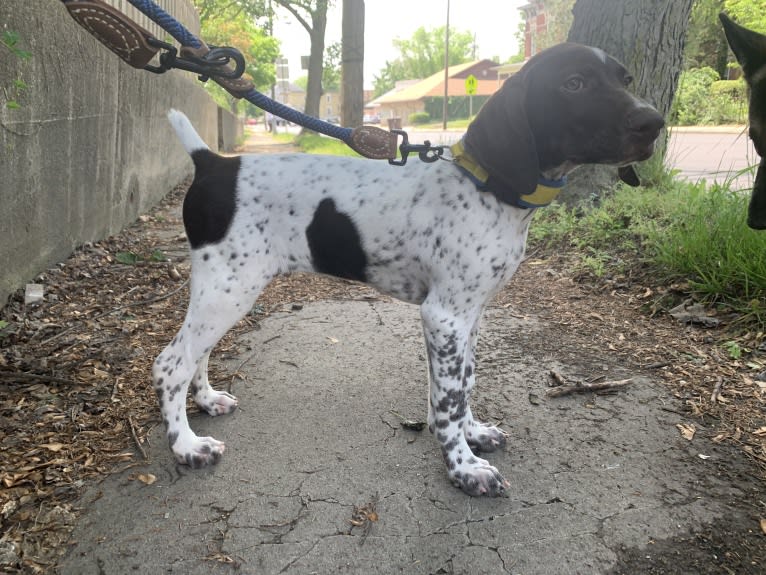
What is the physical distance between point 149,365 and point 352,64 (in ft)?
49.8

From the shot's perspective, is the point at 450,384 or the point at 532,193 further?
the point at 450,384

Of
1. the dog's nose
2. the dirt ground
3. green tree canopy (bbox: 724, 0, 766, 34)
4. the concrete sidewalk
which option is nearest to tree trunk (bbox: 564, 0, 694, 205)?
the dirt ground

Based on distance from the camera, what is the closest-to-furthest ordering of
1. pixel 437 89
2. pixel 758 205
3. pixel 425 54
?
pixel 758 205 → pixel 437 89 → pixel 425 54

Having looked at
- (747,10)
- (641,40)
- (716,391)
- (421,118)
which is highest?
(747,10)

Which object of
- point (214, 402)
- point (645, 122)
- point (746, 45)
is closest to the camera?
point (746, 45)

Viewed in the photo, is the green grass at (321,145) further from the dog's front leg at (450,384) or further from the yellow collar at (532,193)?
the dog's front leg at (450,384)

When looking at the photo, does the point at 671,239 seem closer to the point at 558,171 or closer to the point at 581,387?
the point at 581,387

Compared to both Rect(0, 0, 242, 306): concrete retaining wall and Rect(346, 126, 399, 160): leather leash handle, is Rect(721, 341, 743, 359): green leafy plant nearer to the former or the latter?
Rect(346, 126, 399, 160): leather leash handle

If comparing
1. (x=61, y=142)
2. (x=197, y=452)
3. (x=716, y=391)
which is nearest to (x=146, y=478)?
(x=197, y=452)

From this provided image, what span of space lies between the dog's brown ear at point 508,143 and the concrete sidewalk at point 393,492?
3.96ft

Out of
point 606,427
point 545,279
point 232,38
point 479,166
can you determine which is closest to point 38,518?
point 479,166

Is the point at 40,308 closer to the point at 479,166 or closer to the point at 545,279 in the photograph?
the point at 479,166

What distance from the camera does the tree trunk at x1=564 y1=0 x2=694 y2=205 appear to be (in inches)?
228

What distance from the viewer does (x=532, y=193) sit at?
236 centimetres
